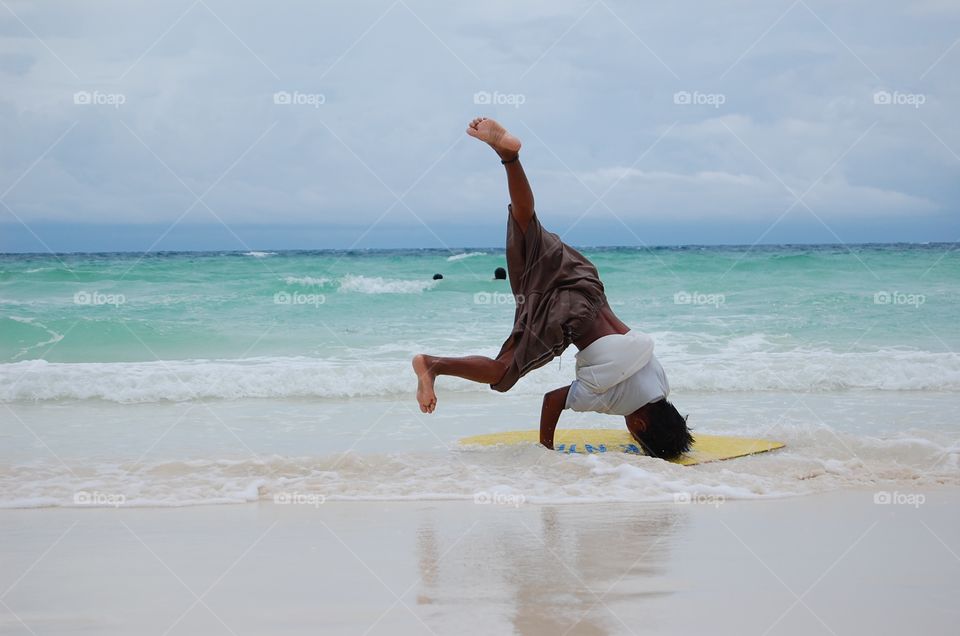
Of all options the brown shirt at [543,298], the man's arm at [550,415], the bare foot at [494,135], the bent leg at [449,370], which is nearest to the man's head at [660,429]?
the man's arm at [550,415]

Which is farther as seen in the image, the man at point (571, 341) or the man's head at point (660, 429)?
the man's head at point (660, 429)

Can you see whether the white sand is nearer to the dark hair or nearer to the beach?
the beach

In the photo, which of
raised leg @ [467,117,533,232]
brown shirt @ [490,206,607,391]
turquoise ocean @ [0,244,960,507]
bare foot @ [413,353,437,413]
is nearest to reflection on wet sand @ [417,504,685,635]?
turquoise ocean @ [0,244,960,507]

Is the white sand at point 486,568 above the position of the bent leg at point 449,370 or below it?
below

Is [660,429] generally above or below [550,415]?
below

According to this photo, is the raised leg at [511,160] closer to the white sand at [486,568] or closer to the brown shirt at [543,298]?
the brown shirt at [543,298]

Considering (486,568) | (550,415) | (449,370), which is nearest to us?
(486,568)

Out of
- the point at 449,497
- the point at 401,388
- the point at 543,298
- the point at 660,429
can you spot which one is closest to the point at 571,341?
the point at 543,298

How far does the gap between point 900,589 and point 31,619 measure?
131 inches

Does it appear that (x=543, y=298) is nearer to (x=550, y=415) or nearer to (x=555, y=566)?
(x=550, y=415)

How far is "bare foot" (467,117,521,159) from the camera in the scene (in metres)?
5.47

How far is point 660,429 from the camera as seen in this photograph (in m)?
6.35

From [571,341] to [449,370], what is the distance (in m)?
0.98

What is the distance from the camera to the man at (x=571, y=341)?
5938 millimetres
